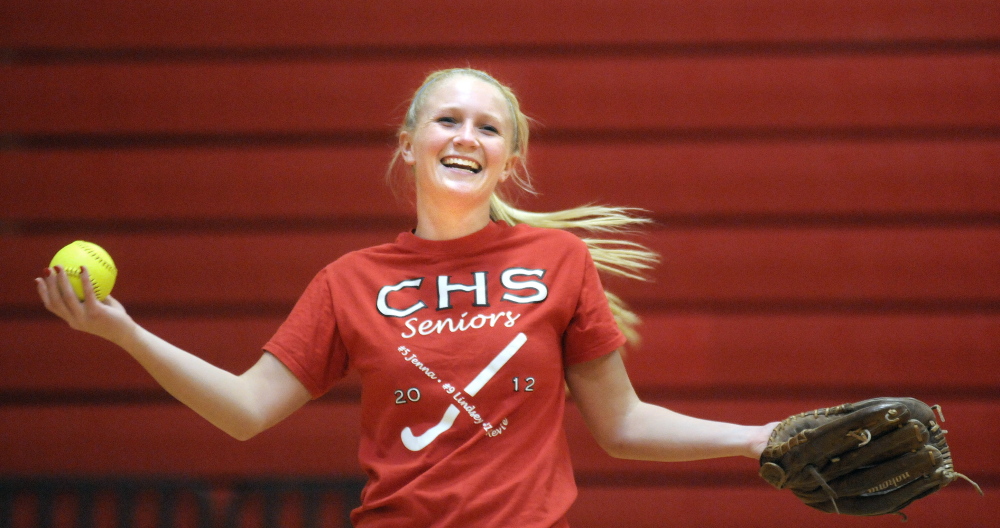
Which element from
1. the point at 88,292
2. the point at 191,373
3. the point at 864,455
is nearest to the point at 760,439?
the point at 864,455

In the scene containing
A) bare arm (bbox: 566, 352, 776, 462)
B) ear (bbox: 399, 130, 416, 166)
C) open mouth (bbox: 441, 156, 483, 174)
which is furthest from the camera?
ear (bbox: 399, 130, 416, 166)

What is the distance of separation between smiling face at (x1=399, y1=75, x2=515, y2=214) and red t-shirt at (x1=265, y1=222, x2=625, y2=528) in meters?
0.10

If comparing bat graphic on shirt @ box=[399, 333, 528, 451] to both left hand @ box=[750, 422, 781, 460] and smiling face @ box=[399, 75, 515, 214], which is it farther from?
left hand @ box=[750, 422, 781, 460]

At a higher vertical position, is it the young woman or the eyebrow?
the eyebrow

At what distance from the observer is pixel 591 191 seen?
3439 millimetres

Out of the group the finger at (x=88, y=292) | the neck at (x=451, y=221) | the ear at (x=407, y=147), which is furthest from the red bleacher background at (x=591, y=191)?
the finger at (x=88, y=292)

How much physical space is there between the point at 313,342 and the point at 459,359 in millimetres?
301

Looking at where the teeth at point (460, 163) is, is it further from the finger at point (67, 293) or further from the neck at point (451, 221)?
the finger at point (67, 293)

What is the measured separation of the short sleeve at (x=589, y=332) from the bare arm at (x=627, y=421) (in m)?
0.04

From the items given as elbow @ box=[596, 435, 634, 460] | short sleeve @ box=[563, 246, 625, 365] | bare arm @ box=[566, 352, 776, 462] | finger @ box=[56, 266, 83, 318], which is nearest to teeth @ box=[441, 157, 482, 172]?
short sleeve @ box=[563, 246, 625, 365]

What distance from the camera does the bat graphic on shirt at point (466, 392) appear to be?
1584mm

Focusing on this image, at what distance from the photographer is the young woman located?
1549 mm

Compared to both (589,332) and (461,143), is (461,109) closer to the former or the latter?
(461,143)

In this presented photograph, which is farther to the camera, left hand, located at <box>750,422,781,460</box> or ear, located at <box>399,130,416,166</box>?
ear, located at <box>399,130,416,166</box>
